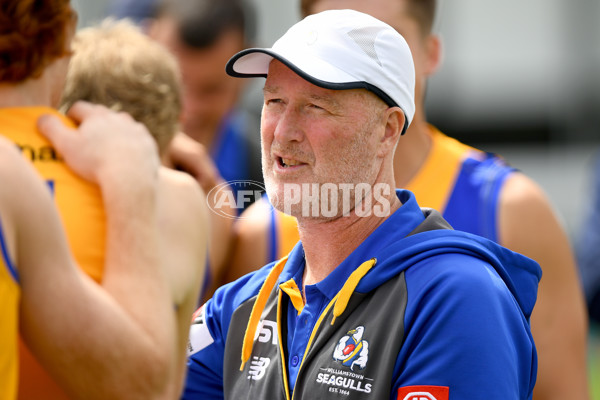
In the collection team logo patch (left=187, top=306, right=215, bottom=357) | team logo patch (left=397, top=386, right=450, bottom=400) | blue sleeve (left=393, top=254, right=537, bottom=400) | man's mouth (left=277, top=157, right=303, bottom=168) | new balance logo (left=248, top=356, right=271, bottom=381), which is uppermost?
man's mouth (left=277, top=157, right=303, bottom=168)

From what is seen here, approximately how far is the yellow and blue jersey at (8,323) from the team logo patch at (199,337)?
0.70m

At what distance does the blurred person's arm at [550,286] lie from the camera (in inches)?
115

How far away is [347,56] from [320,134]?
177 millimetres

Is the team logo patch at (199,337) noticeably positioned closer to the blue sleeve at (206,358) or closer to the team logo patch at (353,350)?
the blue sleeve at (206,358)

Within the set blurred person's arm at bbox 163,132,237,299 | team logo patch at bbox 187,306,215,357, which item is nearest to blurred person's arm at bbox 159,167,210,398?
team logo patch at bbox 187,306,215,357

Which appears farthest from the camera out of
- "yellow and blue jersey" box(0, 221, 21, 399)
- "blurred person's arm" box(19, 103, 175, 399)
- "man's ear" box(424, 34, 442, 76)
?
"man's ear" box(424, 34, 442, 76)

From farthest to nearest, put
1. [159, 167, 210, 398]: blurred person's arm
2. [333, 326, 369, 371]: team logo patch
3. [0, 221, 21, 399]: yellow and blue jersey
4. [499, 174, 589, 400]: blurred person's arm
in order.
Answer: [499, 174, 589, 400]: blurred person's arm → [159, 167, 210, 398]: blurred person's arm → [333, 326, 369, 371]: team logo patch → [0, 221, 21, 399]: yellow and blue jersey

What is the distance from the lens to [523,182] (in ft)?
10.2

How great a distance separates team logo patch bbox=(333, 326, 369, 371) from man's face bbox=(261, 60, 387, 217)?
285 mm

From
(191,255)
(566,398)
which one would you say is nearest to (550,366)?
(566,398)

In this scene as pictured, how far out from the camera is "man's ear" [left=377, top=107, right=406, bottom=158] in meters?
2.12

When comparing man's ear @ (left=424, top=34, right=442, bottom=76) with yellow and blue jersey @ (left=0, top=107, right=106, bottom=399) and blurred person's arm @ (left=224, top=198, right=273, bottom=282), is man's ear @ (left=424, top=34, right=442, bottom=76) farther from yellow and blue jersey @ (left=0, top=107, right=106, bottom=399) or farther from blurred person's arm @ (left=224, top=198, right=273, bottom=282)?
yellow and blue jersey @ (left=0, top=107, right=106, bottom=399)

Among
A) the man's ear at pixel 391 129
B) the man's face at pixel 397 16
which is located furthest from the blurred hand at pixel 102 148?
the man's face at pixel 397 16

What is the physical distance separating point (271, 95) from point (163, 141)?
831mm
